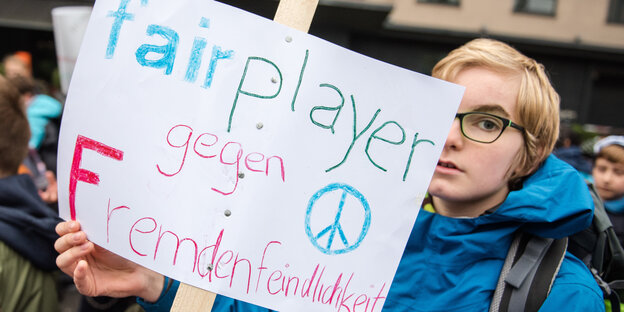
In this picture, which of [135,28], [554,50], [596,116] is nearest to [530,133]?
[135,28]

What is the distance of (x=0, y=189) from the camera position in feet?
5.93

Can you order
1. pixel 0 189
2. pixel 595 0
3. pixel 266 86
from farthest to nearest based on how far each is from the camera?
pixel 595 0
pixel 0 189
pixel 266 86

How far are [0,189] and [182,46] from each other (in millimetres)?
1150

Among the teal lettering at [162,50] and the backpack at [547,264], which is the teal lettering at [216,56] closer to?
the teal lettering at [162,50]

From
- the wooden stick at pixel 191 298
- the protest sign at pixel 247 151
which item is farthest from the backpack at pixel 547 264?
the wooden stick at pixel 191 298

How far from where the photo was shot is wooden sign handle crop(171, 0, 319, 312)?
1.09 meters

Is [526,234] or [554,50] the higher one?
[554,50]

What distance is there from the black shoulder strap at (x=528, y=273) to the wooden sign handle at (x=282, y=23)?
0.69 meters

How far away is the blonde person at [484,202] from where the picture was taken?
1.23m

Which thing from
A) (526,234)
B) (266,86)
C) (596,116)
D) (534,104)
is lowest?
(526,234)

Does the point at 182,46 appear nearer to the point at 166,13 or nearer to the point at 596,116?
the point at 166,13

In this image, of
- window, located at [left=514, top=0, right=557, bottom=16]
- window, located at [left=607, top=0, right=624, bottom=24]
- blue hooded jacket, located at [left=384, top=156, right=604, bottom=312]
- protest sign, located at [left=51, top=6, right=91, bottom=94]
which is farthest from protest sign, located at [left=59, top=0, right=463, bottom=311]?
window, located at [left=607, top=0, right=624, bottom=24]

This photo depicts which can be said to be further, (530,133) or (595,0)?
(595,0)

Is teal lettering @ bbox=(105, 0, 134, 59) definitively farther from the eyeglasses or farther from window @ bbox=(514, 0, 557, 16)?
window @ bbox=(514, 0, 557, 16)
